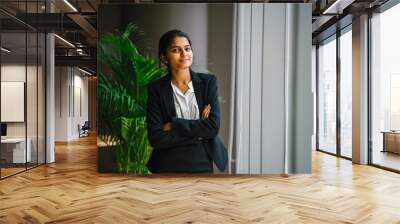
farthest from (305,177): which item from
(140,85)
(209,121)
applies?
(140,85)

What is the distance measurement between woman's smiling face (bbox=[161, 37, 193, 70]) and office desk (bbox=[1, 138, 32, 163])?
135 inches

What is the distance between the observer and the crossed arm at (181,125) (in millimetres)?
6508

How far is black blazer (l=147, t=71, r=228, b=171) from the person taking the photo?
6.52 m

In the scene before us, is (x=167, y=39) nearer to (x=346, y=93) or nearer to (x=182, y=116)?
(x=182, y=116)

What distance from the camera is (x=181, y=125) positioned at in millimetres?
6496

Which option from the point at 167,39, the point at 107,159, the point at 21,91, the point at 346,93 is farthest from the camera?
the point at 346,93

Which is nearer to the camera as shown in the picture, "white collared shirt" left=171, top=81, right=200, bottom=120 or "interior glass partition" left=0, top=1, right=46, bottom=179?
"white collared shirt" left=171, top=81, right=200, bottom=120

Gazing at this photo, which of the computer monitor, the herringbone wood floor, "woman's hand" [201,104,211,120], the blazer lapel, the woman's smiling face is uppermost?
the woman's smiling face

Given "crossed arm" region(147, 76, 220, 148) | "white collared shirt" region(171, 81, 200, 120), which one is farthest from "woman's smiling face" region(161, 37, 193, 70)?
"crossed arm" region(147, 76, 220, 148)

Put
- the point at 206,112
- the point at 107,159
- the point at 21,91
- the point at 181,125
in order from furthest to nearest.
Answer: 1. the point at 21,91
2. the point at 107,159
3. the point at 206,112
4. the point at 181,125

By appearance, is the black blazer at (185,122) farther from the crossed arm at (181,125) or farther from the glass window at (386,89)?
the glass window at (386,89)

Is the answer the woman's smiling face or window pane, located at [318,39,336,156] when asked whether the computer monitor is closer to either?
the woman's smiling face

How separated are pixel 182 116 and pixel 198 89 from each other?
21.5 inches

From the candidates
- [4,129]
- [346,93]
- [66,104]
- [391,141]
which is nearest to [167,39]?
[4,129]
